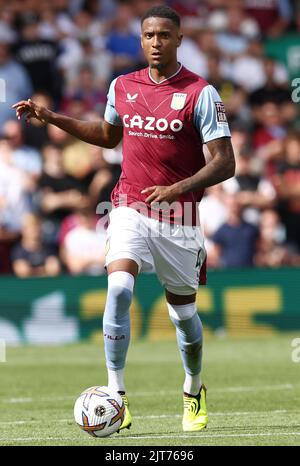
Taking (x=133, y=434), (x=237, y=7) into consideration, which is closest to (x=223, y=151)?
(x=133, y=434)

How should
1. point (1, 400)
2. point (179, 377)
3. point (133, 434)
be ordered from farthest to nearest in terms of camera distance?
point (179, 377), point (1, 400), point (133, 434)

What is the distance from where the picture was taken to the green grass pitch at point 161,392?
797 centimetres

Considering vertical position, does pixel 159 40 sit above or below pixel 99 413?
above

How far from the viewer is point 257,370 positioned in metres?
13.2

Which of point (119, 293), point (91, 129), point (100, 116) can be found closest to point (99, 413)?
point (119, 293)

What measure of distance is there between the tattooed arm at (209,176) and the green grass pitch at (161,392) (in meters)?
1.67

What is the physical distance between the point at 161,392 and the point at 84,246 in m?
5.79

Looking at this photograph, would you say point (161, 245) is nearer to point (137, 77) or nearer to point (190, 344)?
point (190, 344)

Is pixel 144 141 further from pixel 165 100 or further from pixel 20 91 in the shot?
pixel 20 91

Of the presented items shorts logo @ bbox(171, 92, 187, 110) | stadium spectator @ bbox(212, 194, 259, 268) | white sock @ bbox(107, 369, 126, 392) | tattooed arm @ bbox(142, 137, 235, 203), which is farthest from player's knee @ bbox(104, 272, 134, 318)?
stadium spectator @ bbox(212, 194, 259, 268)

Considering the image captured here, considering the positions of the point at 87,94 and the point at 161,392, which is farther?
the point at 87,94

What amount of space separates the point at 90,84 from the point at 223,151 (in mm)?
11350

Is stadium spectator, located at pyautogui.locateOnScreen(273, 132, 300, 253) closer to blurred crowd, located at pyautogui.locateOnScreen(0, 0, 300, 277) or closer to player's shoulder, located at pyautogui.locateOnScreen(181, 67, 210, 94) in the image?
blurred crowd, located at pyautogui.locateOnScreen(0, 0, 300, 277)

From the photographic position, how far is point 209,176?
8.20 meters
